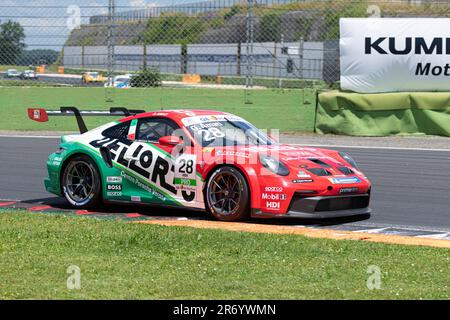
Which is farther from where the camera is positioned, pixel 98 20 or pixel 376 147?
pixel 98 20

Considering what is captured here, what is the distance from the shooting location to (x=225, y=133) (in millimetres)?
11078

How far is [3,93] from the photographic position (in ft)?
69.8

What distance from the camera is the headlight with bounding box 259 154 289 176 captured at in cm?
1019

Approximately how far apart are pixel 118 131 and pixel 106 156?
37 cm

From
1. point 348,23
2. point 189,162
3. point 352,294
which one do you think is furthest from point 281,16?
point 352,294

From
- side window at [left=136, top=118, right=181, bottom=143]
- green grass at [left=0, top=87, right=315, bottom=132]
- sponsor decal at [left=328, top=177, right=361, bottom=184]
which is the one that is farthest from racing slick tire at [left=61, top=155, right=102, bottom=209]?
green grass at [left=0, top=87, right=315, bottom=132]

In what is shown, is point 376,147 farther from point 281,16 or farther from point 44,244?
point 44,244

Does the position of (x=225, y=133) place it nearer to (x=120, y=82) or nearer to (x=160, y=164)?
(x=160, y=164)

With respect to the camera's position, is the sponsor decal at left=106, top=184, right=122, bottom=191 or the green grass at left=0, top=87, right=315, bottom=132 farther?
the green grass at left=0, top=87, right=315, bottom=132

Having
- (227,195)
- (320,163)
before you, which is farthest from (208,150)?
(320,163)

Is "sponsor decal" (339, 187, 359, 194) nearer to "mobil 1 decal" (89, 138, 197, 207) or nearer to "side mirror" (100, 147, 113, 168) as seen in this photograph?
"mobil 1 decal" (89, 138, 197, 207)

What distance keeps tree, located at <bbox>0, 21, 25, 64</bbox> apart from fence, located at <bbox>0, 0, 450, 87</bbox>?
0.02 metres

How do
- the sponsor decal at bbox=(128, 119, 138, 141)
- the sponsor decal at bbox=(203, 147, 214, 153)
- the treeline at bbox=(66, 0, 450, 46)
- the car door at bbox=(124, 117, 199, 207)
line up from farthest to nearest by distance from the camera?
the treeline at bbox=(66, 0, 450, 46) < the sponsor decal at bbox=(128, 119, 138, 141) < the car door at bbox=(124, 117, 199, 207) < the sponsor decal at bbox=(203, 147, 214, 153)
